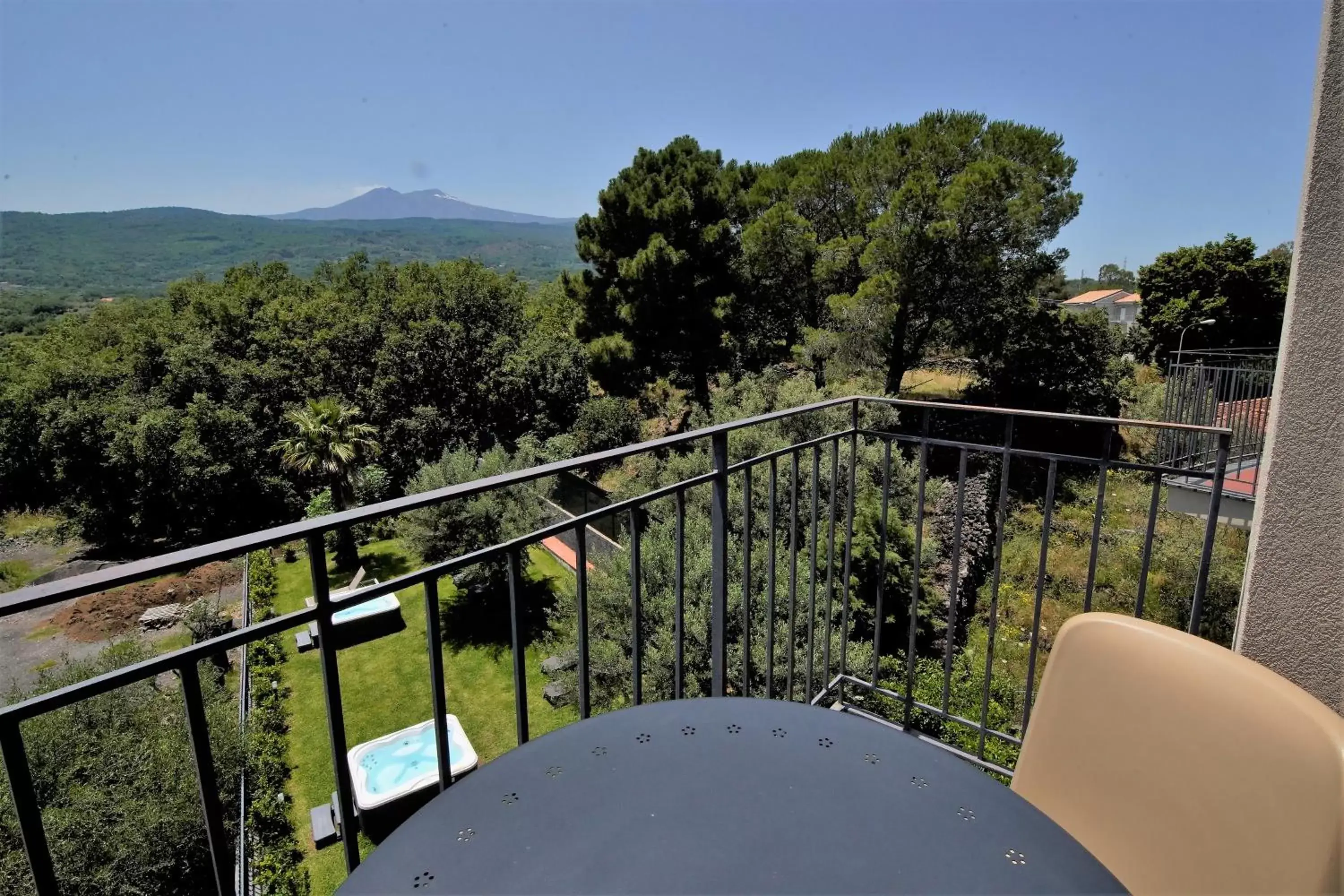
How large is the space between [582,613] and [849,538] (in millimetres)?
1536

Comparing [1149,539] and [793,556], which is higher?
[1149,539]

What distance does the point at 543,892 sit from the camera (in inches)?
30.7

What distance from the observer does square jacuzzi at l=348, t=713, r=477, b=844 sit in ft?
28.0

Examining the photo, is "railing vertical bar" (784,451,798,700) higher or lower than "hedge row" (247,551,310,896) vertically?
higher

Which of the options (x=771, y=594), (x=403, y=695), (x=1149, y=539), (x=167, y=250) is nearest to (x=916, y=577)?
(x=771, y=594)

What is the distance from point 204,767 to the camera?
3.01ft

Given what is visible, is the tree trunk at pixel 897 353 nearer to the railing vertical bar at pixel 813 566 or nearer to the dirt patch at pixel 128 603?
the railing vertical bar at pixel 813 566

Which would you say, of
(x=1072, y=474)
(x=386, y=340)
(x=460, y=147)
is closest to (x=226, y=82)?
(x=460, y=147)

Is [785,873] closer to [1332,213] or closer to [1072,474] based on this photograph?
[1332,213]

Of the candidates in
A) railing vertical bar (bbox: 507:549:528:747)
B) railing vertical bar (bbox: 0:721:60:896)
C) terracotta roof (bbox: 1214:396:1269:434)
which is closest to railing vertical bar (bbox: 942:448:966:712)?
railing vertical bar (bbox: 507:549:528:747)

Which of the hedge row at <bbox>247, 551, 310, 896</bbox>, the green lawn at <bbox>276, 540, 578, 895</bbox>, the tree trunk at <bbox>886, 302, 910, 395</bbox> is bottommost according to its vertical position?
the green lawn at <bbox>276, 540, 578, 895</bbox>

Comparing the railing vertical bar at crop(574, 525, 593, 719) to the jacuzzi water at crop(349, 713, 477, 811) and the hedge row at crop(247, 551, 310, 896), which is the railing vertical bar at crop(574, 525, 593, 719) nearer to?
the hedge row at crop(247, 551, 310, 896)

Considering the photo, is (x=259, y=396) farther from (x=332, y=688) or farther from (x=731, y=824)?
(x=731, y=824)

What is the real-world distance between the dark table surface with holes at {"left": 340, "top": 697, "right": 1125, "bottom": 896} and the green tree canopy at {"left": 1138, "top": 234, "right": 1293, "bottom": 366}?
22.6m
